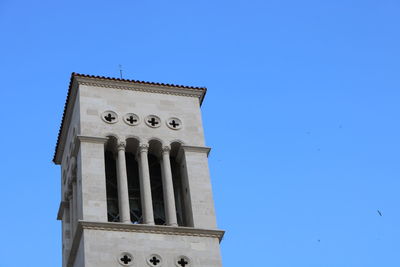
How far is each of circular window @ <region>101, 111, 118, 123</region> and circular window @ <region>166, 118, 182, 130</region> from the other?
202 centimetres

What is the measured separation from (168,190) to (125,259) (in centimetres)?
361

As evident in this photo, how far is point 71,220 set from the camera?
1398 inches

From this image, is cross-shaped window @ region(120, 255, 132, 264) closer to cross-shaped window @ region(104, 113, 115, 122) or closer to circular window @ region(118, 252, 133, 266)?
circular window @ region(118, 252, 133, 266)

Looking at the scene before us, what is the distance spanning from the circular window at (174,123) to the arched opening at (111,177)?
2324 millimetres

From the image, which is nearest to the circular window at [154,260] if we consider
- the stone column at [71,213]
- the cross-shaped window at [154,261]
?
the cross-shaped window at [154,261]

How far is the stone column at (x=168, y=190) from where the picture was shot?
3339 cm

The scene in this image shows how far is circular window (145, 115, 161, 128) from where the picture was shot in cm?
3600

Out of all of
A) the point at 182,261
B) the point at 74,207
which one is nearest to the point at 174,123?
the point at 74,207

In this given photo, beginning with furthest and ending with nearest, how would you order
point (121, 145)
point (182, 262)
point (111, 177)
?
point (111, 177) < point (121, 145) < point (182, 262)

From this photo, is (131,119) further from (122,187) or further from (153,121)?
(122,187)

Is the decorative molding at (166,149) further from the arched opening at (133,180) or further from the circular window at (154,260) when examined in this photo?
the circular window at (154,260)

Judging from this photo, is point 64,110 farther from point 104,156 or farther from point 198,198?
point 198,198

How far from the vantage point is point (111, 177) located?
118 ft

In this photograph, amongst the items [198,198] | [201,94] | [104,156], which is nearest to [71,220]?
[104,156]
